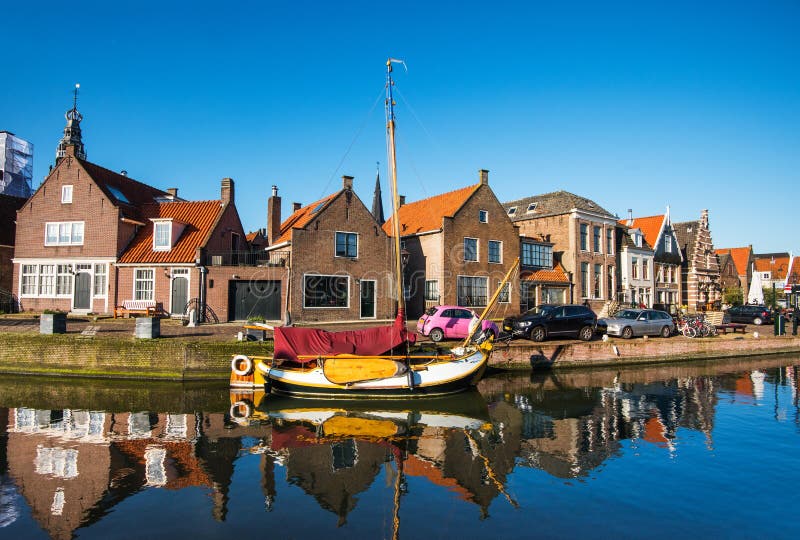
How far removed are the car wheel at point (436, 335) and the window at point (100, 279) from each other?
65.4 ft

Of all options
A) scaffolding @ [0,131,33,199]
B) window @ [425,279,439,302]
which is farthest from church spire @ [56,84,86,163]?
window @ [425,279,439,302]

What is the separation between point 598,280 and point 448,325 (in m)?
23.9

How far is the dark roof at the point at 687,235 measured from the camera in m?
52.7

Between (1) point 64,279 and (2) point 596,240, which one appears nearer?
(1) point 64,279

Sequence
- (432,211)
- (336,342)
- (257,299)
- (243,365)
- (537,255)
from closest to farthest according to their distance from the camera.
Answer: (336,342), (243,365), (257,299), (432,211), (537,255)

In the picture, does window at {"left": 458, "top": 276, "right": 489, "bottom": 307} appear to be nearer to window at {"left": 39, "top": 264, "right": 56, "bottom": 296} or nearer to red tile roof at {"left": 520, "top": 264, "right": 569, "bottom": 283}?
red tile roof at {"left": 520, "top": 264, "right": 569, "bottom": 283}

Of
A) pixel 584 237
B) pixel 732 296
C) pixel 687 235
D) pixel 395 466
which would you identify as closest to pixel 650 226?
pixel 687 235

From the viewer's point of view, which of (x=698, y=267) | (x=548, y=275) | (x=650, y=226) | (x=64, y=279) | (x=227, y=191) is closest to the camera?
(x=64, y=279)

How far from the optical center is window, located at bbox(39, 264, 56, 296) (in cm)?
3011

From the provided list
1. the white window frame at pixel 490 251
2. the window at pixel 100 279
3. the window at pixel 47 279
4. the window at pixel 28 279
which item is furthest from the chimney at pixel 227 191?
the white window frame at pixel 490 251

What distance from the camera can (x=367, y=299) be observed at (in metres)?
30.6

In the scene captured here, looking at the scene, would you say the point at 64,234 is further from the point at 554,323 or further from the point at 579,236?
the point at 579,236

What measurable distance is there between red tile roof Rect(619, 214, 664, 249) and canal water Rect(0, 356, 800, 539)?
106 feet

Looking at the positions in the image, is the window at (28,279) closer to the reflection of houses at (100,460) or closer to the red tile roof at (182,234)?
the red tile roof at (182,234)
